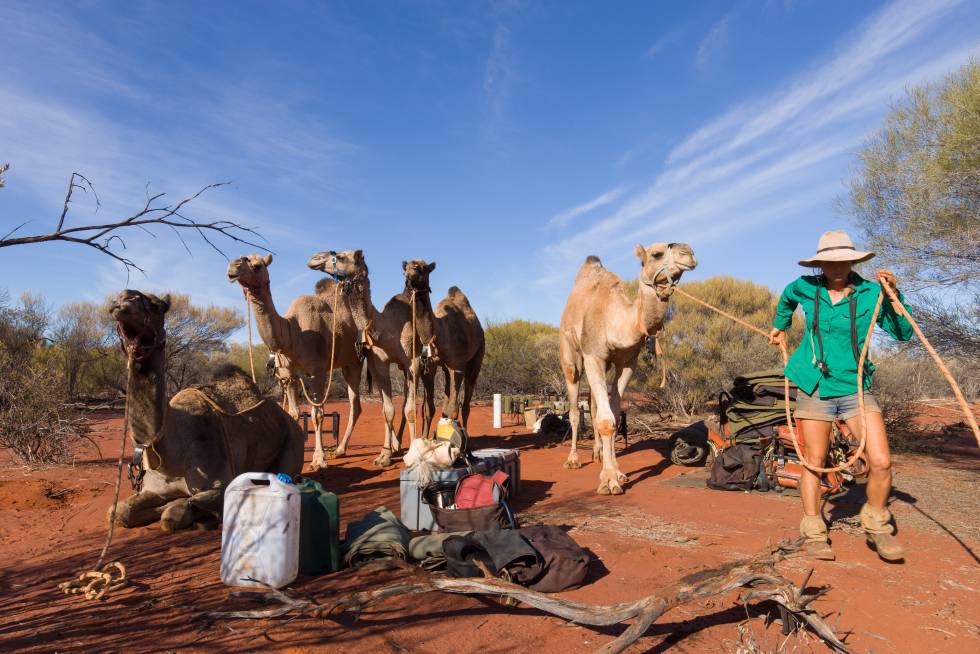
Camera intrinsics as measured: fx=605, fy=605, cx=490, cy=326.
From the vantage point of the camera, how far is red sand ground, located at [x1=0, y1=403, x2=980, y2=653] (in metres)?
3.11

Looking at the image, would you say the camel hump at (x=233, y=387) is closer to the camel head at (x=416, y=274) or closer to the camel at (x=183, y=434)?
the camel at (x=183, y=434)

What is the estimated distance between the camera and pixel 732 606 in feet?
11.5

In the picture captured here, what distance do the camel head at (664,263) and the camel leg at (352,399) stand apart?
615cm

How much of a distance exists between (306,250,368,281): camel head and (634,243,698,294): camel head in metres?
4.43

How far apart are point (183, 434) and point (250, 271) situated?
3.41 metres

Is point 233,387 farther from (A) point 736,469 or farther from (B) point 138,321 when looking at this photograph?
(A) point 736,469

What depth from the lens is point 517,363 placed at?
2586 centimetres

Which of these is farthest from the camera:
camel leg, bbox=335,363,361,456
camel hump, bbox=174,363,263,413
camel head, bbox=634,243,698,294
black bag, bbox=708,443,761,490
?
camel leg, bbox=335,363,361,456

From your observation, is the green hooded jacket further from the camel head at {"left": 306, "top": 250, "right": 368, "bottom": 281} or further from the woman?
the camel head at {"left": 306, "top": 250, "right": 368, "bottom": 281}

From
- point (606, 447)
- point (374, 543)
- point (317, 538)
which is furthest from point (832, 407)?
point (317, 538)

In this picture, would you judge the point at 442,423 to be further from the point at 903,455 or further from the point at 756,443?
the point at 903,455

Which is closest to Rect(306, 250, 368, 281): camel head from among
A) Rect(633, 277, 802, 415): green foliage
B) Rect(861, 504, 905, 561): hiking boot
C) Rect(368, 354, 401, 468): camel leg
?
Rect(368, 354, 401, 468): camel leg

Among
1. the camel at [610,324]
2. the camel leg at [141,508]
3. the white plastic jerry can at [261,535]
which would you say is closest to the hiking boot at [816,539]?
the camel at [610,324]

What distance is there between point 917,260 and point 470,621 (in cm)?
955
